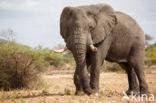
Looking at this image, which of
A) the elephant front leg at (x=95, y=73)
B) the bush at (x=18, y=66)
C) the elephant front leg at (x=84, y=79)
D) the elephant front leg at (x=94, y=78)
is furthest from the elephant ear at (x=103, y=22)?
the bush at (x=18, y=66)

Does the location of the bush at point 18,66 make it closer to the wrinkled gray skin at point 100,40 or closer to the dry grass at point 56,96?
the dry grass at point 56,96

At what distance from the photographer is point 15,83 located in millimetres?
11766

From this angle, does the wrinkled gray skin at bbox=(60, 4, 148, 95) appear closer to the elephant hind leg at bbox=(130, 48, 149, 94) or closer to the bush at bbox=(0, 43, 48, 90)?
the elephant hind leg at bbox=(130, 48, 149, 94)

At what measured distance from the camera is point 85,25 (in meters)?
7.96

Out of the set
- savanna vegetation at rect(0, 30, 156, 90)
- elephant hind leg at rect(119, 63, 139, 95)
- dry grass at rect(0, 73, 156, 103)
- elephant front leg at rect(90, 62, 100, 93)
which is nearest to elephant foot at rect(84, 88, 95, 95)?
elephant front leg at rect(90, 62, 100, 93)

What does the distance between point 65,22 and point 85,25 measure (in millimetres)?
836

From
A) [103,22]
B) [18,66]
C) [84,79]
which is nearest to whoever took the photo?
[84,79]

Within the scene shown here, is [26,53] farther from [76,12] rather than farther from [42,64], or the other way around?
[76,12]

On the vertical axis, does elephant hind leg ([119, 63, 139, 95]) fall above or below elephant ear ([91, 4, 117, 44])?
below

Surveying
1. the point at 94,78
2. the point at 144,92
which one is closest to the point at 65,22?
the point at 94,78

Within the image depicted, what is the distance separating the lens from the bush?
11367 mm

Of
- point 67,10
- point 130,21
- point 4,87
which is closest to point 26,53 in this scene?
point 4,87

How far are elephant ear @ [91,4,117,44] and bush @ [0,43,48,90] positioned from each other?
442cm

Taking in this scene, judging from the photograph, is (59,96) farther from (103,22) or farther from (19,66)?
(19,66)
